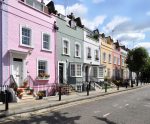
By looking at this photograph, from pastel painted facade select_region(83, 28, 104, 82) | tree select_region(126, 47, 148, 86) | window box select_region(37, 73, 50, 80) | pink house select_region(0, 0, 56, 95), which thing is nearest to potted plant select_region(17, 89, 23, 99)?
pink house select_region(0, 0, 56, 95)

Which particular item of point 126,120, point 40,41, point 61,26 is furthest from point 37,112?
point 61,26

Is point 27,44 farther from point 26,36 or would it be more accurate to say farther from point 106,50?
point 106,50

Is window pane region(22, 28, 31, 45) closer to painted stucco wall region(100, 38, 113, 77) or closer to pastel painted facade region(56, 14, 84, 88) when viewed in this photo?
pastel painted facade region(56, 14, 84, 88)

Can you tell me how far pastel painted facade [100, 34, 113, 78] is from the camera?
4235 cm

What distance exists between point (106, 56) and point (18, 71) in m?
25.0

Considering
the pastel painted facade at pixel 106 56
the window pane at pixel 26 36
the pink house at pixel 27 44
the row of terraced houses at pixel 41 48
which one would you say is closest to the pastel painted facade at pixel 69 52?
the row of terraced houses at pixel 41 48

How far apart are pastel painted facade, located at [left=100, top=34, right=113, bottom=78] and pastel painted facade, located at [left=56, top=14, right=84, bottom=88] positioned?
9440 millimetres

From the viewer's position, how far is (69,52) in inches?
1171

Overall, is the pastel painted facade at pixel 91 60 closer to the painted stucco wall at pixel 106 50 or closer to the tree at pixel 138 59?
the painted stucco wall at pixel 106 50

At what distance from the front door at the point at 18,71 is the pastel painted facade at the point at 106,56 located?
22.1m

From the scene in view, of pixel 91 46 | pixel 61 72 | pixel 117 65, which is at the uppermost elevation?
pixel 91 46

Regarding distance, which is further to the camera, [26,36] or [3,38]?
[26,36]

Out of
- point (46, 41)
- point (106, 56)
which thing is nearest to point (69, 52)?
point (46, 41)

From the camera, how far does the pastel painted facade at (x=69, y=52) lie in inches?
1100
